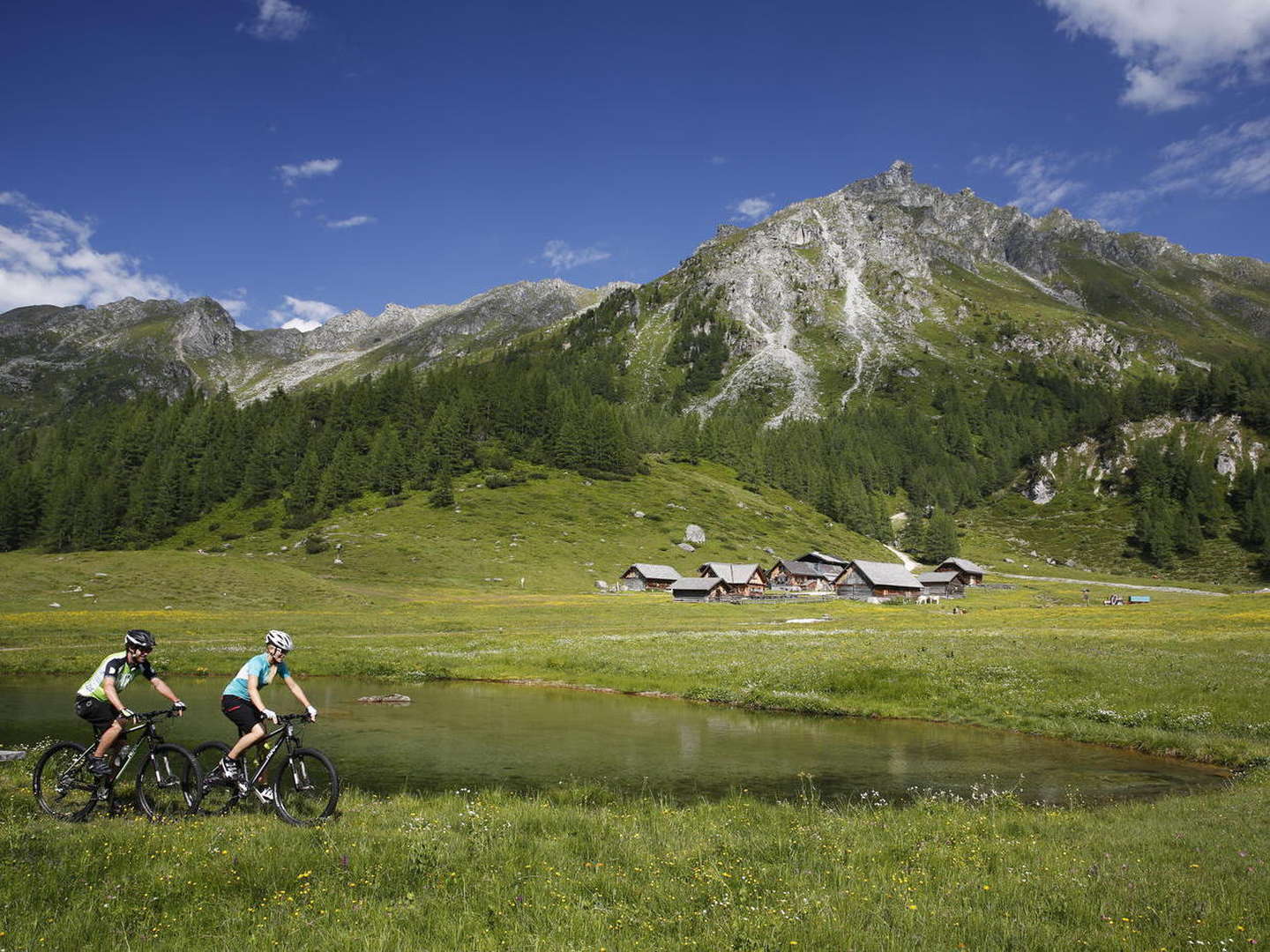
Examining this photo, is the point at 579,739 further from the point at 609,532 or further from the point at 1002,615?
the point at 609,532

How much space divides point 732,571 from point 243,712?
105m

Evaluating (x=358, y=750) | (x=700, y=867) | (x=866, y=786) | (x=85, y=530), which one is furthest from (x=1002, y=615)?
(x=85, y=530)

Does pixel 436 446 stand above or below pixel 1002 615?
above

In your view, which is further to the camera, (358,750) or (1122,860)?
(358,750)

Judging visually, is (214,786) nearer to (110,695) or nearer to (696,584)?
(110,695)

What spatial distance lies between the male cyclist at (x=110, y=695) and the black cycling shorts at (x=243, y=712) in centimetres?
102

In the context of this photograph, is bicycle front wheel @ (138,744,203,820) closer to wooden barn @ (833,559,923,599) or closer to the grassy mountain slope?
the grassy mountain slope

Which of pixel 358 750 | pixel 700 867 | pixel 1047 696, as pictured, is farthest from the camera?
pixel 1047 696

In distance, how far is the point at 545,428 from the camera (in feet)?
554

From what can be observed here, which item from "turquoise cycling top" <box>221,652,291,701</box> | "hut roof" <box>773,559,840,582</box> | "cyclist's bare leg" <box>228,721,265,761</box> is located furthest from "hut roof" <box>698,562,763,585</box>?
"cyclist's bare leg" <box>228,721,265,761</box>

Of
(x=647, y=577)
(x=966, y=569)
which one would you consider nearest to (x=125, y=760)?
(x=647, y=577)

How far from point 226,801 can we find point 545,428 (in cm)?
15744

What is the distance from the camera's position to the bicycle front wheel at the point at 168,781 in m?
12.8

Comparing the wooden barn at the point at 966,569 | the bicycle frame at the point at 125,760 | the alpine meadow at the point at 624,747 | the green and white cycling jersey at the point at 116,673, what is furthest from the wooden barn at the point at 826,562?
the green and white cycling jersey at the point at 116,673
